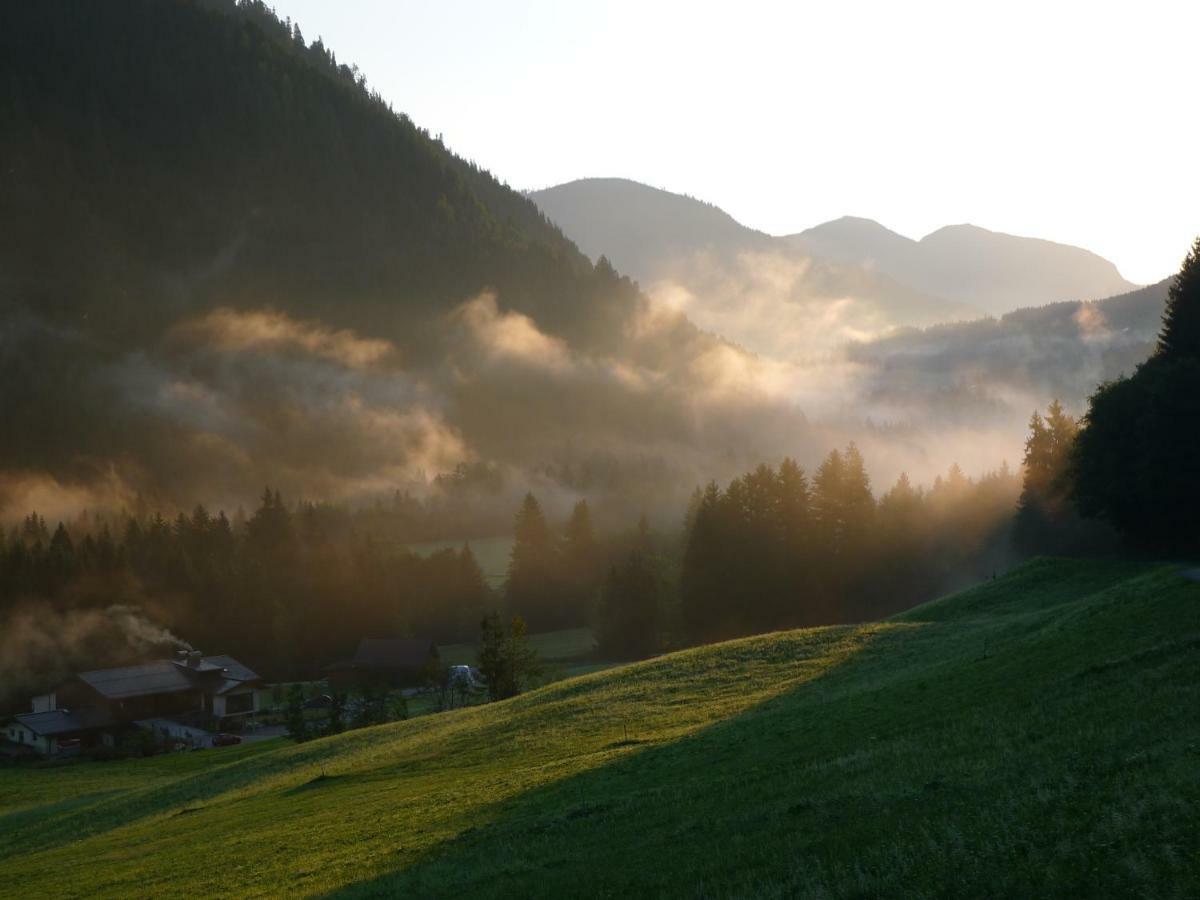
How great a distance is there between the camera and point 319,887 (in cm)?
2528

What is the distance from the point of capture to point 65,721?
110 metres

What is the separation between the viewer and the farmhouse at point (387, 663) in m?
132

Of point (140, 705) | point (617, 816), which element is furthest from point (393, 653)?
point (617, 816)

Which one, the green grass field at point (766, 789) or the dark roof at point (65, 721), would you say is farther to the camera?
the dark roof at point (65, 721)

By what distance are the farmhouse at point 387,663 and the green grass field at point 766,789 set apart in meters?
72.0

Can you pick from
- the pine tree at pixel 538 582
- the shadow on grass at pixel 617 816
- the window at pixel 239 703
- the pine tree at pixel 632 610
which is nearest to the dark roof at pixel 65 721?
the window at pixel 239 703

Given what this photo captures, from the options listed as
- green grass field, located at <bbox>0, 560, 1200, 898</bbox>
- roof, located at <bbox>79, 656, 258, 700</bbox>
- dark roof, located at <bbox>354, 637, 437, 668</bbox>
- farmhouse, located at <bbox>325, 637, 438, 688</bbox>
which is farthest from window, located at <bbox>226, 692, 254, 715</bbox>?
green grass field, located at <bbox>0, 560, 1200, 898</bbox>

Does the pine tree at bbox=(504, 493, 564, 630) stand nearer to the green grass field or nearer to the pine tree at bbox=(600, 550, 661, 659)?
the pine tree at bbox=(600, 550, 661, 659)

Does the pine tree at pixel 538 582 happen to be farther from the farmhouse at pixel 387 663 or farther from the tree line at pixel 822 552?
the tree line at pixel 822 552

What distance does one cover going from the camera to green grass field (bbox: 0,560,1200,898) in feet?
49.0

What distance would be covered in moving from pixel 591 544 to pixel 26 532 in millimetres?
115301

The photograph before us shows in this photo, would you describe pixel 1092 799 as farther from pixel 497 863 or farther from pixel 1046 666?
pixel 1046 666

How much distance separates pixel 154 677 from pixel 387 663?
29455mm

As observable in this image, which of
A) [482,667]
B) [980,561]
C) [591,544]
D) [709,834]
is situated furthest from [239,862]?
[591,544]
